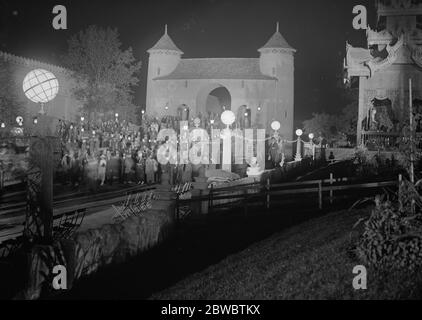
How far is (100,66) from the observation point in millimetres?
44312

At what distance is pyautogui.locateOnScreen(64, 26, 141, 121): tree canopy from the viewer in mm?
Answer: 42000

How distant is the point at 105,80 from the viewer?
4409 cm

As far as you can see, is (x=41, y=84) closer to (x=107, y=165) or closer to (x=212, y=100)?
(x=107, y=165)

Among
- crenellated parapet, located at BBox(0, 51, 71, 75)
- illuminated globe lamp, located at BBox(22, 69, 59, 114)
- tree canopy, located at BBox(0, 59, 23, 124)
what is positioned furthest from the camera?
crenellated parapet, located at BBox(0, 51, 71, 75)

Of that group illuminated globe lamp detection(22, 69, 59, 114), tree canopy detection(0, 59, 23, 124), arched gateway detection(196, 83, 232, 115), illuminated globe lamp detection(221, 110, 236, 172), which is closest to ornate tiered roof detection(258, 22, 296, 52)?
arched gateway detection(196, 83, 232, 115)

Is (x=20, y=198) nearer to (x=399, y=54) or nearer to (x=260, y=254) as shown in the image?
(x=260, y=254)

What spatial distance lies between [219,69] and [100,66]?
19340 millimetres

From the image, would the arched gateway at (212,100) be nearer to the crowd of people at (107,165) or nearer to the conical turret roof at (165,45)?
the conical turret roof at (165,45)

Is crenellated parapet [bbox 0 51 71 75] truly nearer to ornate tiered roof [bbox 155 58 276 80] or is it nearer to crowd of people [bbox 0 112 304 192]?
crowd of people [bbox 0 112 304 192]

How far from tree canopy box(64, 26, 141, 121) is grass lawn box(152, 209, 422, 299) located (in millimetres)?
33971

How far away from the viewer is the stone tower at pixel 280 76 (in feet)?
190

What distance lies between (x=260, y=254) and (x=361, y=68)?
2107cm

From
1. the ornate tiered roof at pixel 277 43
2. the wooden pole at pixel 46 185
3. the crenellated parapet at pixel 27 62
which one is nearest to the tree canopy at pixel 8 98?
the crenellated parapet at pixel 27 62
